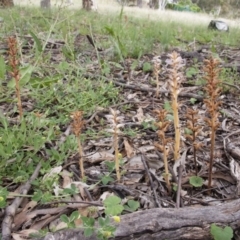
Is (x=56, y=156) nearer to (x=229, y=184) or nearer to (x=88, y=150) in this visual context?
(x=88, y=150)

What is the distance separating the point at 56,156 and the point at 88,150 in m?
0.24

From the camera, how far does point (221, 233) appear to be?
1063 mm

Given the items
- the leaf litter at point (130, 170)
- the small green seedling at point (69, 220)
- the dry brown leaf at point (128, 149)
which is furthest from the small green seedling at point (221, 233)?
the dry brown leaf at point (128, 149)

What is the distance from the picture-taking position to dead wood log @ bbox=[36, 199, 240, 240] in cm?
107

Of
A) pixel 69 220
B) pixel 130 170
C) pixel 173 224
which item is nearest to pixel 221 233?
pixel 173 224

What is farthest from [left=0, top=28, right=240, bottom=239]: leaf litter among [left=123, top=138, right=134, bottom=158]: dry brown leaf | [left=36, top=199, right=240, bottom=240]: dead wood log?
[left=36, top=199, right=240, bottom=240]: dead wood log

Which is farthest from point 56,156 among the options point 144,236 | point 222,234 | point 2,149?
point 222,234

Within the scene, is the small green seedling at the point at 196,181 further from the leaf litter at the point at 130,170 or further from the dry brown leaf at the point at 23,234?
the dry brown leaf at the point at 23,234

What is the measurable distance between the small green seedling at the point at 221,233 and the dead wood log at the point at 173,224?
0.10 ft

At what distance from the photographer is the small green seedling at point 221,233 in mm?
1054

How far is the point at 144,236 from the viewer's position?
1.07 meters

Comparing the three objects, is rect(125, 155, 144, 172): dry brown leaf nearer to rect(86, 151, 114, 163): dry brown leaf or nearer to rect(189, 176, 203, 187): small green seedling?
rect(86, 151, 114, 163): dry brown leaf

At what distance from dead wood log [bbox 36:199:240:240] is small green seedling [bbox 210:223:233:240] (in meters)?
0.03

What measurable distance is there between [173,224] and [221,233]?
14 cm
